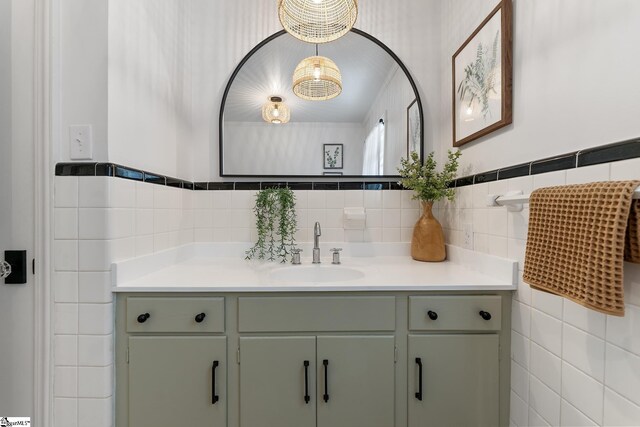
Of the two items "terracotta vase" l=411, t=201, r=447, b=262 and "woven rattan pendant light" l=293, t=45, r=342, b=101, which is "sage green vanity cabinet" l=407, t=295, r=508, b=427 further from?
"woven rattan pendant light" l=293, t=45, r=342, b=101

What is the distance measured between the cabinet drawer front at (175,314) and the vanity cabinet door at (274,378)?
0.50 feet

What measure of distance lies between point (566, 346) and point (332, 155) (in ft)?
4.23

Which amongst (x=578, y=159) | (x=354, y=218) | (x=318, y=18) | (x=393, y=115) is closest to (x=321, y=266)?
(x=354, y=218)

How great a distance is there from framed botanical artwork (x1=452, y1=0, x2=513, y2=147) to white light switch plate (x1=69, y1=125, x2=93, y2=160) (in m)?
1.57

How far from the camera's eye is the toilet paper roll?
1633mm

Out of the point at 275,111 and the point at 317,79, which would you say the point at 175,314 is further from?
the point at 317,79

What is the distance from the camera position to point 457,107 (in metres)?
1.48

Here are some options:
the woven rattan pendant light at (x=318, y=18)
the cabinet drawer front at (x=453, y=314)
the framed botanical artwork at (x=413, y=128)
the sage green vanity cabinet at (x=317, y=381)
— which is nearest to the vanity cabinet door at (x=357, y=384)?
the sage green vanity cabinet at (x=317, y=381)

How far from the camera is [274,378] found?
109cm

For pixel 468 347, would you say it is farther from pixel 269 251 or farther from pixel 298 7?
pixel 298 7

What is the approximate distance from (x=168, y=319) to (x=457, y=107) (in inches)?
64.7

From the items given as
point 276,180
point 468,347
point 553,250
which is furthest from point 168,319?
point 553,250

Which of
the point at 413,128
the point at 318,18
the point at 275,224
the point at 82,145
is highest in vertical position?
the point at 318,18

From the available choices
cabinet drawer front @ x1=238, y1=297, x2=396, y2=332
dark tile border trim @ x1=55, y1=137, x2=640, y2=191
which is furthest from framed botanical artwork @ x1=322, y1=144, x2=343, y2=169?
cabinet drawer front @ x1=238, y1=297, x2=396, y2=332
